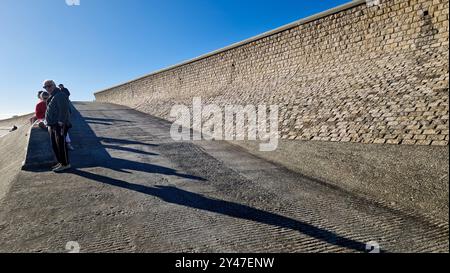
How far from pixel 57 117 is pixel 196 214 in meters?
4.15

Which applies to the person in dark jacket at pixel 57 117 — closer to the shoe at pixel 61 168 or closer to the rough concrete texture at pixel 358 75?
the shoe at pixel 61 168

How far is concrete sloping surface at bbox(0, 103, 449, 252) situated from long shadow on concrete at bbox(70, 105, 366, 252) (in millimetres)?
15

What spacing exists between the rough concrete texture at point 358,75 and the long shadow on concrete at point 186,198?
3672mm

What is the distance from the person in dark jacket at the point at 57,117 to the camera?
19.7 ft

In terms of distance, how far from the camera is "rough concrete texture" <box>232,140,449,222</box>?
14.2ft

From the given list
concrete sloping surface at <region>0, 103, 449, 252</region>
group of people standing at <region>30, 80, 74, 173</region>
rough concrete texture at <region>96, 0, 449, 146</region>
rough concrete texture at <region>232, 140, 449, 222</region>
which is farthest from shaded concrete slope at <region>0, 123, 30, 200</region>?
rough concrete texture at <region>96, 0, 449, 146</region>


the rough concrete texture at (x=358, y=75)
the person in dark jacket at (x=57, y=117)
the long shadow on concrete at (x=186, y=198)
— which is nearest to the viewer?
the long shadow on concrete at (x=186, y=198)

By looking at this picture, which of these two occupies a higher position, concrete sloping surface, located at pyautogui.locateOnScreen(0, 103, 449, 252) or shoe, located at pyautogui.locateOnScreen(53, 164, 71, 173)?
shoe, located at pyautogui.locateOnScreen(53, 164, 71, 173)

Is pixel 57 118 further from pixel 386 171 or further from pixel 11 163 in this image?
pixel 386 171

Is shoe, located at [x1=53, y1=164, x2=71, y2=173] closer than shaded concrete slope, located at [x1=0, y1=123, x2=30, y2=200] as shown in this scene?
No

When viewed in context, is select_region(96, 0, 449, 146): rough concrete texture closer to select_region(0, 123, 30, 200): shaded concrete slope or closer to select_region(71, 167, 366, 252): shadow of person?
select_region(71, 167, 366, 252): shadow of person

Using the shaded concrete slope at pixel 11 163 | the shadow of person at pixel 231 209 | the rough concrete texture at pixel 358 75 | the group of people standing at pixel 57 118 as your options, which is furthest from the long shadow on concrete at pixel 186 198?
the rough concrete texture at pixel 358 75

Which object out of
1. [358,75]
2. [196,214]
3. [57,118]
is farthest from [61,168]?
[358,75]
